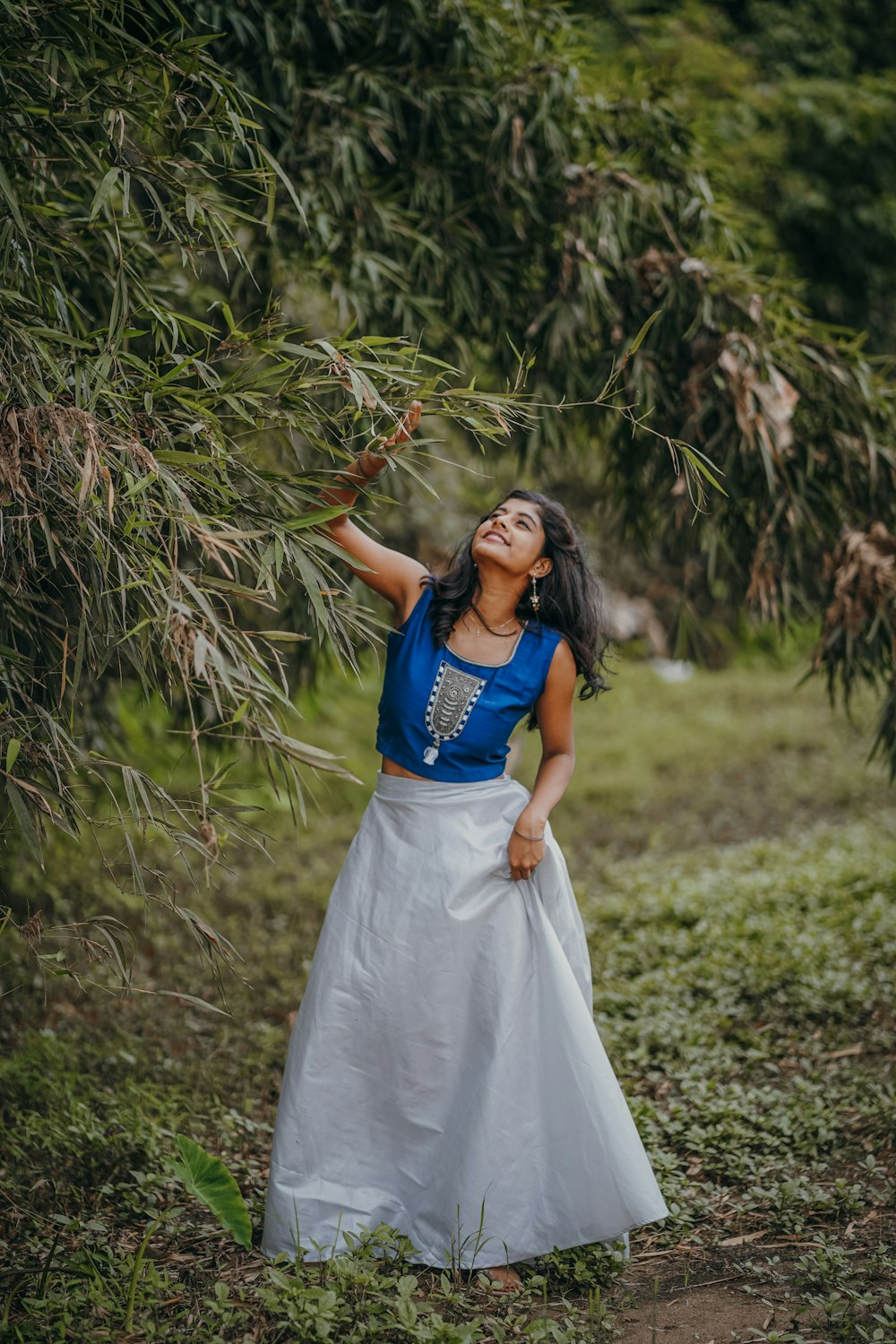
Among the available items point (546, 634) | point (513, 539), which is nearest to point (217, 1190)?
point (546, 634)

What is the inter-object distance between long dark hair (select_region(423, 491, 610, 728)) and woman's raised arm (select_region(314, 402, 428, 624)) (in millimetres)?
59

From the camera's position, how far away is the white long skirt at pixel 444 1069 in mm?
2598

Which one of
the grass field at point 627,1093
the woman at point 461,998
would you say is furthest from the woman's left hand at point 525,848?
the grass field at point 627,1093

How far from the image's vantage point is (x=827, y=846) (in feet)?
21.4

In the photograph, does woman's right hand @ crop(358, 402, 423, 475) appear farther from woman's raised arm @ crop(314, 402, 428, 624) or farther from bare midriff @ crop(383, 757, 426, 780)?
bare midriff @ crop(383, 757, 426, 780)

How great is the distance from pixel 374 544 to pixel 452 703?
0.43m

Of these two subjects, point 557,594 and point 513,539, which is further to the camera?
point 557,594

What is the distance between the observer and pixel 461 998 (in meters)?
2.67

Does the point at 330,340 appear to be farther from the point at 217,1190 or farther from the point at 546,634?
the point at 217,1190

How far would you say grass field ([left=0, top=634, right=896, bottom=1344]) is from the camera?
2438mm

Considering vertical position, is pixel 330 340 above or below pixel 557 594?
above

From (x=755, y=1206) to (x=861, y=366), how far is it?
8.48ft

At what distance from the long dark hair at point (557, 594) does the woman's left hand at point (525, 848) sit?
40 centimetres

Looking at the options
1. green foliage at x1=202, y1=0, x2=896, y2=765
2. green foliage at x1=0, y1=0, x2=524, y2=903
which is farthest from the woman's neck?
green foliage at x1=202, y1=0, x2=896, y2=765
